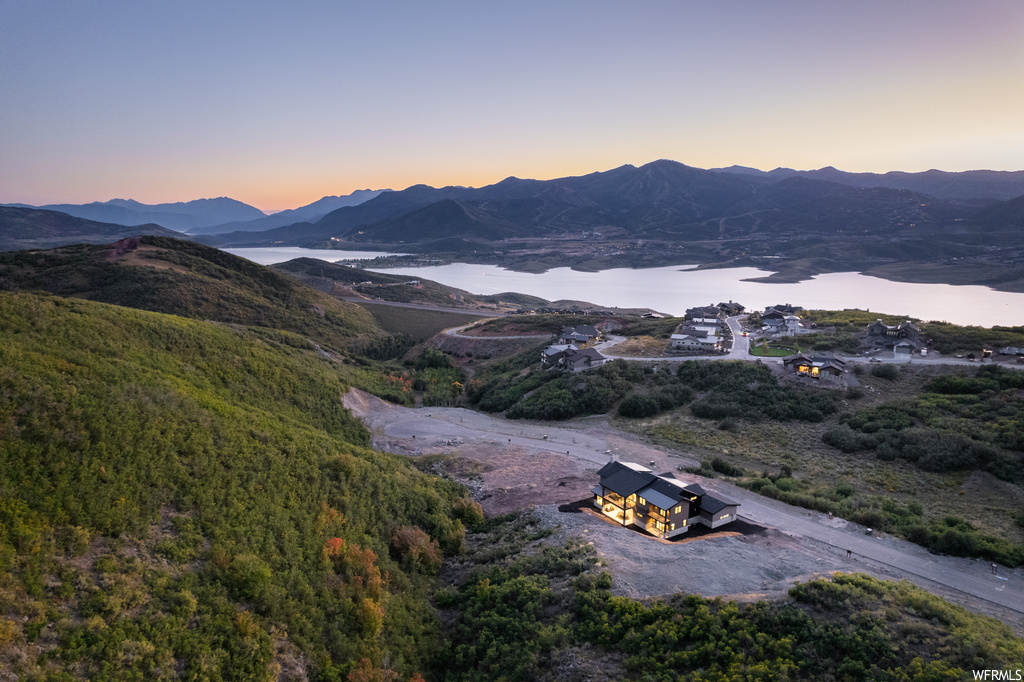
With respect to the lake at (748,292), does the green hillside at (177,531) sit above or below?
above

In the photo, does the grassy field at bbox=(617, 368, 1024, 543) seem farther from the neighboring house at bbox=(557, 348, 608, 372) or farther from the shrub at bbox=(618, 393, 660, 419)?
the neighboring house at bbox=(557, 348, 608, 372)

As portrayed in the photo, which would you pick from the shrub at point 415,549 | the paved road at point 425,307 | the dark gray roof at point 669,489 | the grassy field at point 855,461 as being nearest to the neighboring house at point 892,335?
the grassy field at point 855,461

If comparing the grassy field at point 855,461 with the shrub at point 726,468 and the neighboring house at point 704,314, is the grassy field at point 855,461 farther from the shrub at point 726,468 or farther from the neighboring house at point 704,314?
the neighboring house at point 704,314

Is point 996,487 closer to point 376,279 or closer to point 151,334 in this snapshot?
point 151,334

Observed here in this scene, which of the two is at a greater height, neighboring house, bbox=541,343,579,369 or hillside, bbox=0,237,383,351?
hillside, bbox=0,237,383,351

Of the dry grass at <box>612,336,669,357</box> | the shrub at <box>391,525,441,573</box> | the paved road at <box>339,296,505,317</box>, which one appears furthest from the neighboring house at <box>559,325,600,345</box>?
the shrub at <box>391,525,441,573</box>

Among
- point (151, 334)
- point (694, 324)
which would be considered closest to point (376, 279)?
point (694, 324)

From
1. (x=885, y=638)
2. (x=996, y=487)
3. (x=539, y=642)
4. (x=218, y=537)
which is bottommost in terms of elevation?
(x=996, y=487)
